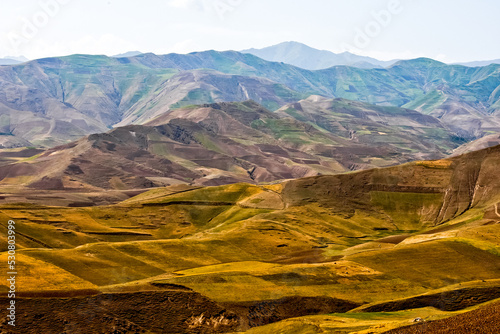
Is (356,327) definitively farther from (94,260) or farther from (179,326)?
(94,260)

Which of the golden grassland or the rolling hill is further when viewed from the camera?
the golden grassland

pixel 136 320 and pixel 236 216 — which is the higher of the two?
pixel 136 320

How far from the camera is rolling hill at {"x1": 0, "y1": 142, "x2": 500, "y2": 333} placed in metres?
81.1

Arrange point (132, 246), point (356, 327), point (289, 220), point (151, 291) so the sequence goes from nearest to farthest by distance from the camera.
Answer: point (356, 327)
point (151, 291)
point (132, 246)
point (289, 220)

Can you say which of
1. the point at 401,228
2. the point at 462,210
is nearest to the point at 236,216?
the point at 401,228

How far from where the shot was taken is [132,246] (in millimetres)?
131625

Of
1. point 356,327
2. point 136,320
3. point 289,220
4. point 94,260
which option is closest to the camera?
point 356,327

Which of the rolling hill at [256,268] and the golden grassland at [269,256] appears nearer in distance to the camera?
the rolling hill at [256,268]

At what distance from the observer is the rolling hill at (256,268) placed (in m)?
81.1

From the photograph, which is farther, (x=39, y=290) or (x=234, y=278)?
(x=234, y=278)

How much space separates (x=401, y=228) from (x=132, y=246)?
340 ft

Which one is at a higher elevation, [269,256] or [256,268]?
[256,268]

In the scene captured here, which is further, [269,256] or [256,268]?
[269,256]

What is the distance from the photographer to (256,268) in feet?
380
